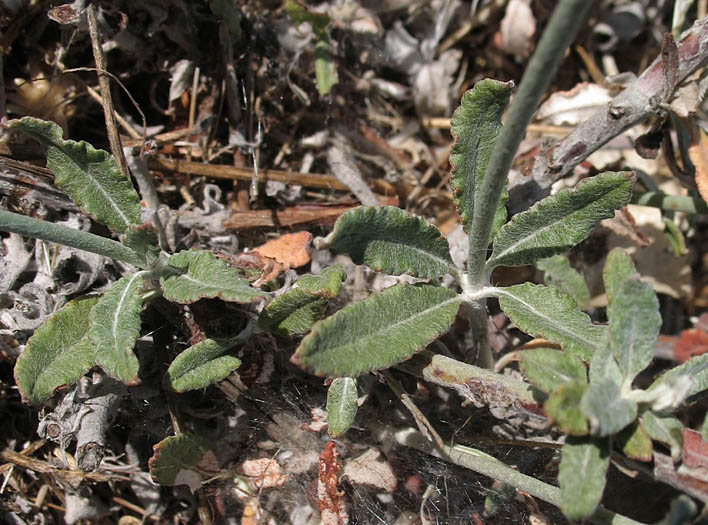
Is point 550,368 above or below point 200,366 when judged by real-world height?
above

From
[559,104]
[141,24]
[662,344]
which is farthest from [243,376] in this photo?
[559,104]

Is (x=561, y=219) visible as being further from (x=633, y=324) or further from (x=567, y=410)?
(x=567, y=410)

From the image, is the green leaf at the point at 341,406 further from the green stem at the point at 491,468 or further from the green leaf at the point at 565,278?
the green leaf at the point at 565,278

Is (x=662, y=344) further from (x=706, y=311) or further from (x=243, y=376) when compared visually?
(x=243, y=376)

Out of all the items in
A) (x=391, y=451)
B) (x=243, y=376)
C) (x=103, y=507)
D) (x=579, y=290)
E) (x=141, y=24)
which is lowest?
(x=103, y=507)

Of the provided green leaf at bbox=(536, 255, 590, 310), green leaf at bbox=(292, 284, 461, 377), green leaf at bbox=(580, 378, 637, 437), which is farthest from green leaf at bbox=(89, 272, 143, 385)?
green leaf at bbox=(536, 255, 590, 310)

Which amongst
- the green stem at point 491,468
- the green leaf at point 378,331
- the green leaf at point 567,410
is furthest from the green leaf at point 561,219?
the green stem at point 491,468

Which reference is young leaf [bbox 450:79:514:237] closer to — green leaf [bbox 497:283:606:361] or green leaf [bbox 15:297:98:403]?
green leaf [bbox 497:283:606:361]

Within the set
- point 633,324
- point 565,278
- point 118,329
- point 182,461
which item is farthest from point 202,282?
point 565,278
